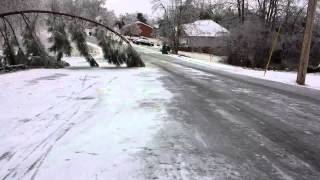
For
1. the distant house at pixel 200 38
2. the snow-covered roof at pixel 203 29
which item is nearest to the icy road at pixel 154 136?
the snow-covered roof at pixel 203 29

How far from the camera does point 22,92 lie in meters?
13.0

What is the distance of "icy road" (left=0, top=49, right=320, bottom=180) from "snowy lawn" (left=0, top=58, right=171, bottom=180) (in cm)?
1

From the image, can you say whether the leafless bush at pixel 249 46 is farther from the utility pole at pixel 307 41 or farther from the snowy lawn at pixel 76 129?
the snowy lawn at pixel 76 129

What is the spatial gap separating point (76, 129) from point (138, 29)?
11195cm

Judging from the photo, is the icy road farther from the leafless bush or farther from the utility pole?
the leafless bush

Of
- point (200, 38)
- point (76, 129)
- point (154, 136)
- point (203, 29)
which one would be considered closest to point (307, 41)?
point (154, 136)

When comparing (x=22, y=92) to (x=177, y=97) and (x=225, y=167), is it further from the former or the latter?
(x=225, y=167)

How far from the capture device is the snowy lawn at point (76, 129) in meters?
5.79

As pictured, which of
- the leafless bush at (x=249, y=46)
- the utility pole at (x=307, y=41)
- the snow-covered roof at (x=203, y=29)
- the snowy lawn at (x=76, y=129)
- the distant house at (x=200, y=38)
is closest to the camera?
the snowy lawn at (x=76, y=129)

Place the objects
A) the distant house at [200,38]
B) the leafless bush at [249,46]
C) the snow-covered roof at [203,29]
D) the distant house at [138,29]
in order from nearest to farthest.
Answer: the leafless bush at [249,46] → the snow-covered roof at [203,29] → the distant house at [200,38] → the distant house at [138,29]

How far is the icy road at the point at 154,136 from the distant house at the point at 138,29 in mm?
96893

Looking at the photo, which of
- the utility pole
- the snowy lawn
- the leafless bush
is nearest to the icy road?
the snowy lawn

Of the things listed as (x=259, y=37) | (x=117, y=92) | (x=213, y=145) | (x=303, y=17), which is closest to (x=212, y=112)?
(x=213, y=145)

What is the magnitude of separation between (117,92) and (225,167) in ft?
26.0
